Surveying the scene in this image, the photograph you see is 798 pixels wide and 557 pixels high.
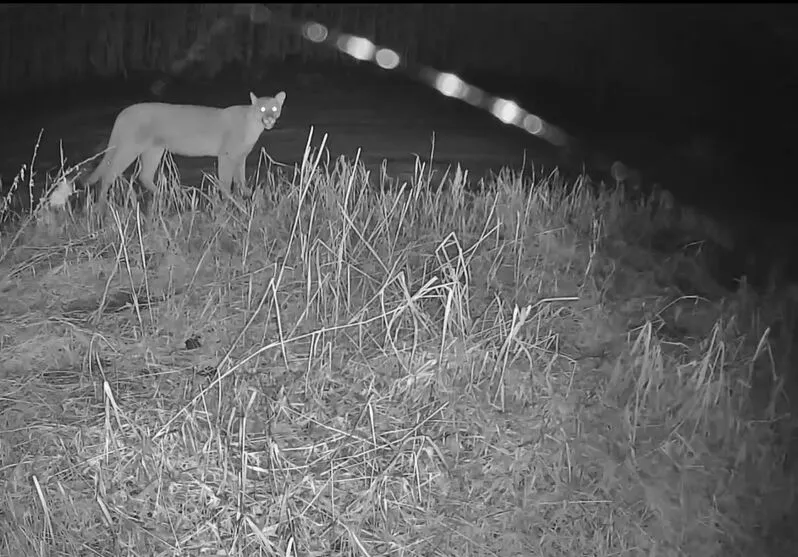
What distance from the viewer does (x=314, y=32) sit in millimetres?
1155

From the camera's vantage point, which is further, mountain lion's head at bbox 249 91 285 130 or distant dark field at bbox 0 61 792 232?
mountain lion's head at bbox 249 91 285 130

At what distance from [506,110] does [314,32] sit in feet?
1.00

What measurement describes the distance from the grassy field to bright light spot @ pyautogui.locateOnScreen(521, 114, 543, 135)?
0.33 ft

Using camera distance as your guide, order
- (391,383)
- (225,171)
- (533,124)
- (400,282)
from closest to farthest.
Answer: (391,383) → (400,282) → (533,124) → (225,171)

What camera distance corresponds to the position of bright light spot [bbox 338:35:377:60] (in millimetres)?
1144

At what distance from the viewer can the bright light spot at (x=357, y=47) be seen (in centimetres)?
114

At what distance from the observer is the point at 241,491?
75cm

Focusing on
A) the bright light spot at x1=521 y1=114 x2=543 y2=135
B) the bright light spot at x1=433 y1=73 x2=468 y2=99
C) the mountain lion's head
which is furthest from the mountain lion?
the bright light spot at x1=521 y1=114 x2=543 y2=135

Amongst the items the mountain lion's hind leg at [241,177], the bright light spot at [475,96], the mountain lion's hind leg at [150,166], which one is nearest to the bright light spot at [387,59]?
the bright light spot at [475,96]

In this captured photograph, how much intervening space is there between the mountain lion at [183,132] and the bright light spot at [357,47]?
0.56 ft

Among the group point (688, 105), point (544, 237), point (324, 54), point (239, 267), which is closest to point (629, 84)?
point (688, 105)

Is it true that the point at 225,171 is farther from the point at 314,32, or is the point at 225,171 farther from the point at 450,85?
the point at 450,85

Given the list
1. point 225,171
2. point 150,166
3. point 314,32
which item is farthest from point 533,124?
point 150,166

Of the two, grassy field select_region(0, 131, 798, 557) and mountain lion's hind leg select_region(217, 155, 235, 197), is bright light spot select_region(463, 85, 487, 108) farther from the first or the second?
mountain lion's hind leg select_region(217, 155, 235, 197)
